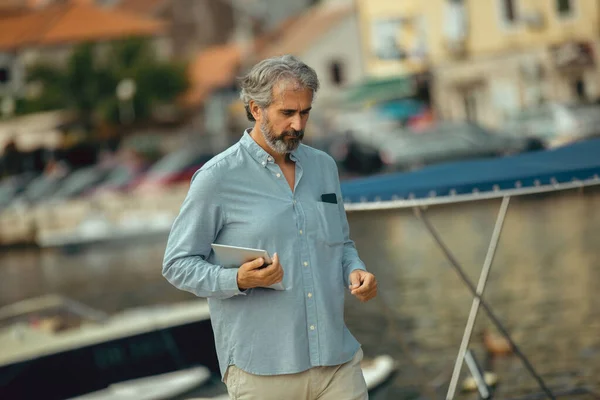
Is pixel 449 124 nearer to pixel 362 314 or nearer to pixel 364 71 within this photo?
pixel 362 314

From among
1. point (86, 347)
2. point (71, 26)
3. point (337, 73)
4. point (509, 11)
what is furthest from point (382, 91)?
point (86, 347)

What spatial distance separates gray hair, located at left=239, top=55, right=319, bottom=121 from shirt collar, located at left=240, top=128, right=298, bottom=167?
16cm

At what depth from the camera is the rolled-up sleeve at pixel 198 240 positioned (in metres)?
3.92

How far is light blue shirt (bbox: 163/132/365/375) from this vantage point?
394cm

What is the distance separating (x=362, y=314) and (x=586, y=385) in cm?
628

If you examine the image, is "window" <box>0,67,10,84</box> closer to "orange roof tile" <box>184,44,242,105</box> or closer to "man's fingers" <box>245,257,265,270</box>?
"orange roof tile" <box>184,44,242,105</box>

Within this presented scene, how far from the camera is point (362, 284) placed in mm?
3939

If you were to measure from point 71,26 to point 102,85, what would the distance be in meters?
12.1

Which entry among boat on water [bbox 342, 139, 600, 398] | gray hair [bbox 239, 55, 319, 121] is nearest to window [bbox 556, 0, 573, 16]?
boat on water [bbox 342, 139, 600, 398]

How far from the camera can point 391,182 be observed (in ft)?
23.1

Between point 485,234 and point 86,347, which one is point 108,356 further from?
point 485,234

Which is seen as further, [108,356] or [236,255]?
[108,356]

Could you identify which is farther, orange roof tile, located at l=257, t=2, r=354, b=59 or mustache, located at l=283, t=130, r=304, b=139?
orange roof tile, located at l=257, t=2, r=354, b=59

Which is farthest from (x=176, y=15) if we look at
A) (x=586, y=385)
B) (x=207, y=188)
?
(x=207, y=188)
